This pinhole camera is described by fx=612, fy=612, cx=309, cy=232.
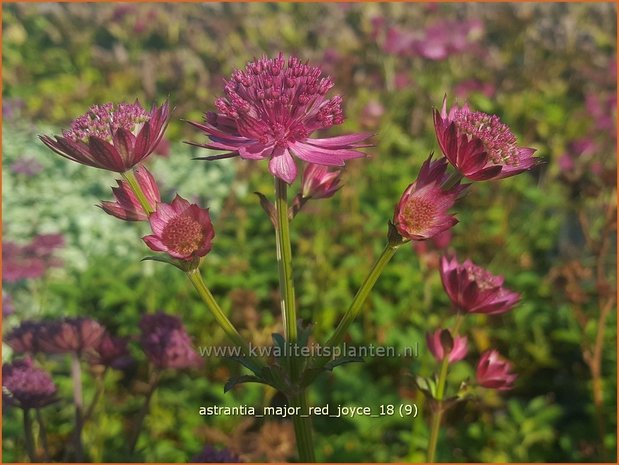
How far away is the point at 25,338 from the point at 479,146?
45.0 inches

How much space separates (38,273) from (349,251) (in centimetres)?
156

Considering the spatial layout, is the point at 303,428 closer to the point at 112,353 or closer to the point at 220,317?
the point at 220,317

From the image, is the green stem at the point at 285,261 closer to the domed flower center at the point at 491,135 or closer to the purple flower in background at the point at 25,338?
the domed flower center at the point at 491,135

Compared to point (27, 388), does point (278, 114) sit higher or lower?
higher

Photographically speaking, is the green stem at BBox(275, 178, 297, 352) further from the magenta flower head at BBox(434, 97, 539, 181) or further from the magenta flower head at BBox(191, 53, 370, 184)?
the magenta flower head at BBox(434, 97, 539, 181)

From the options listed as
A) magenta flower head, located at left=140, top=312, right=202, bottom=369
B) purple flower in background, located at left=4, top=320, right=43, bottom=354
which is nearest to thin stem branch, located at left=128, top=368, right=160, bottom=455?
magenta flower head, located at left=140, top=312, right=202, bottom=369

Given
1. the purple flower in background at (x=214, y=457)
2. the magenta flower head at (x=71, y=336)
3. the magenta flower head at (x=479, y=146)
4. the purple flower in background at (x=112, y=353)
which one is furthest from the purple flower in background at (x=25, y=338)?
the magenta flower head at (x=479, y=146)

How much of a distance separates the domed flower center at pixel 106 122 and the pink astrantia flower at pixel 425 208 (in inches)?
15.8

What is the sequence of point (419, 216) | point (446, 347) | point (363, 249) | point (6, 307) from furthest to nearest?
1. point (363, 249)
2. point (6, 307)
3. point (446, 347)
4. point (419, 216)

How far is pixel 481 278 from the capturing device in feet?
3.88

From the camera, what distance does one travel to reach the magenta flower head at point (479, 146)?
0.84 meters

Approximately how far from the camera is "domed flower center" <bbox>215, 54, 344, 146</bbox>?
2.96 feet

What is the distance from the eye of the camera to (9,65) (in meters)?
6.73

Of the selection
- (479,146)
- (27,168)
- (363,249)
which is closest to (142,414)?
(479,146)
